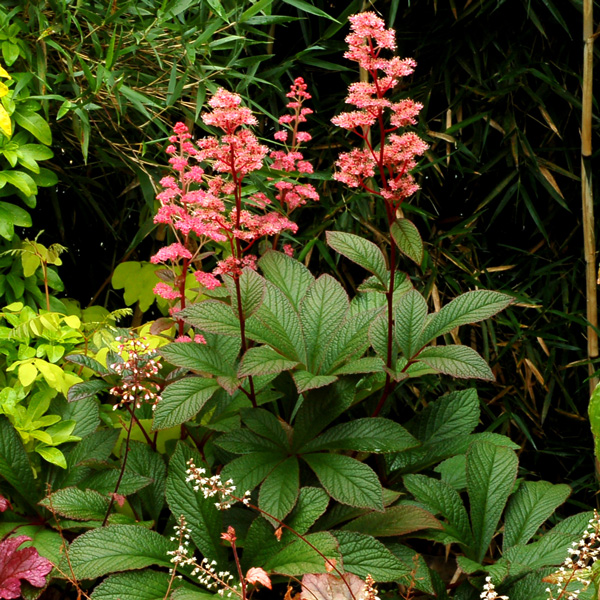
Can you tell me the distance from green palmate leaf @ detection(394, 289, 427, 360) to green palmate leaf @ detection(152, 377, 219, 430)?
37 centimetres

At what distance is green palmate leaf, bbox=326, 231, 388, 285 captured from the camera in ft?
4.91

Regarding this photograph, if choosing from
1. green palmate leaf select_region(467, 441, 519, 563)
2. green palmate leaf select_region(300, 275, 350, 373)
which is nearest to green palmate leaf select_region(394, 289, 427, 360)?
green palmate leaf select_region(300, 275, 350, 373)

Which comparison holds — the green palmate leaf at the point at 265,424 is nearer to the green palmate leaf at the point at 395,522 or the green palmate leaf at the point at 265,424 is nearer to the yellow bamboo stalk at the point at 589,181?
the green palmate leaf at the point at 395,522

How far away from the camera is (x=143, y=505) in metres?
1.56

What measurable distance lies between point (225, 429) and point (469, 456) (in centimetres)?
48

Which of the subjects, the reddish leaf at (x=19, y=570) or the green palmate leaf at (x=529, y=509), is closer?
the reddish leaf at (x=19, y=570)

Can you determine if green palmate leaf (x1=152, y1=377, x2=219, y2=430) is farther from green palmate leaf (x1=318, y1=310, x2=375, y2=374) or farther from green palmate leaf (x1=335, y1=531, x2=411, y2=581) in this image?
green palmate leaf (x1=335, y1=531, x2=411, y2=581)

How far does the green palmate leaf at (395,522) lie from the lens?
1.40 m

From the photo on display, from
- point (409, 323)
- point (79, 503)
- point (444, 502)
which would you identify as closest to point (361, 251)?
point (409, 323)

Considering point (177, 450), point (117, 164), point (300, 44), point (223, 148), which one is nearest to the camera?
point (223, 148)

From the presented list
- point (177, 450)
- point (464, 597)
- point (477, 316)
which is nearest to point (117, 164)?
point (177, 450)

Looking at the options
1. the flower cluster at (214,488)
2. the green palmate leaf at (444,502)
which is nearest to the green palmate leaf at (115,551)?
the flower cluster at (214,488)

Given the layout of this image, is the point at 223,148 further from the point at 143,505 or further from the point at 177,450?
the point at 143,505

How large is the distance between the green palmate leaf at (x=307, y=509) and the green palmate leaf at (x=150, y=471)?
29cm
